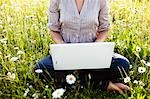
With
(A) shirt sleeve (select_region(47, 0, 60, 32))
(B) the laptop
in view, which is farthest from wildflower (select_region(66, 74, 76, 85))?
(A) shirt sleeve (select_region(47, 0, 60, 32))

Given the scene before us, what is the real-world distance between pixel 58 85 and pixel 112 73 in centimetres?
39

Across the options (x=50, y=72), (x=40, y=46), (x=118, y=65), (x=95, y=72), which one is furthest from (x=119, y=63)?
(x=40, y=46)

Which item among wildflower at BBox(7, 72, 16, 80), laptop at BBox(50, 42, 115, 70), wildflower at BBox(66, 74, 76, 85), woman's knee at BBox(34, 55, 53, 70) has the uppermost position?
laptop at BBox(50, 42, 115, 70)

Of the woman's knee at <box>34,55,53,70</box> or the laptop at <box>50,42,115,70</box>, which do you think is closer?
the laptop at <box>50,42,115,70</box>

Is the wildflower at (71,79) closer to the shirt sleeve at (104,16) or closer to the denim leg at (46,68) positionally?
the denim leg at (46,68)

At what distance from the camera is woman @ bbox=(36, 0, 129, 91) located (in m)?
3.38

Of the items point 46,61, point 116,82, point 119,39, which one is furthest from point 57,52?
point 119,39

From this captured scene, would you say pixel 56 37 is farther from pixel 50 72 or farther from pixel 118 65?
pixel 118 65

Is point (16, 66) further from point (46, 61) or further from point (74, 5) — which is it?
point (74, 5)

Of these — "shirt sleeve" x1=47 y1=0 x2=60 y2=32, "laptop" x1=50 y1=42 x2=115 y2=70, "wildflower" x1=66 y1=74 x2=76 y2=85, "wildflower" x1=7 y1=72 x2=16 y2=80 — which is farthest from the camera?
"shirt sleeve" x1=47 y1=0 x2=60 y2=32

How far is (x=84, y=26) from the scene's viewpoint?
3.41 meters

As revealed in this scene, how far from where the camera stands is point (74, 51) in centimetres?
298

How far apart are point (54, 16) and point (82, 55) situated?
0.57m

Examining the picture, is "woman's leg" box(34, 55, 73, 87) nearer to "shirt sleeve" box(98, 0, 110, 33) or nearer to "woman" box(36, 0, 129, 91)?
"woman" box(36, 0, 129, 91)
